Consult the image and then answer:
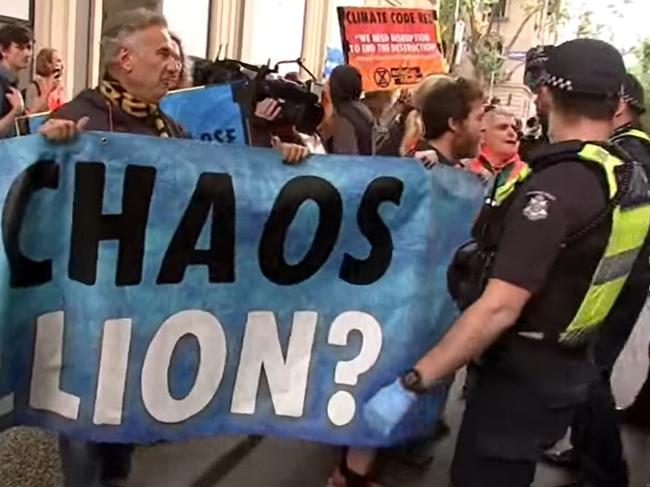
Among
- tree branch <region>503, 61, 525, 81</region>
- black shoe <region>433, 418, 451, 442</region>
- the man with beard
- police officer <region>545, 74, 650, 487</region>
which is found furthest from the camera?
tree branch <region>503, 61, 525, 81</region>

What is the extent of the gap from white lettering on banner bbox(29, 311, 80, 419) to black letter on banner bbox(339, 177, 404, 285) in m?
0.99

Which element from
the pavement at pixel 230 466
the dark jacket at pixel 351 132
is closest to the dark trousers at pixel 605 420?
the pavement at pixel 230 466

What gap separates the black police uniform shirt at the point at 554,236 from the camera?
258 cm

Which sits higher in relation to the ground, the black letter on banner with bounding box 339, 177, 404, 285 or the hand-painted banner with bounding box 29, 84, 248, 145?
the hand-painted banner with bounding box 29, 84, 248, 145

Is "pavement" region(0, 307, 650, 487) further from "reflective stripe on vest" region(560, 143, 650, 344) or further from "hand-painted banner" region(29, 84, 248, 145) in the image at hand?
"reflective stripe on vest" region(560, 143, 650, 344)

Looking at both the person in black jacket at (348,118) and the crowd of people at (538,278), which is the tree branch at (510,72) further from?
the crowd of people at (538,278)

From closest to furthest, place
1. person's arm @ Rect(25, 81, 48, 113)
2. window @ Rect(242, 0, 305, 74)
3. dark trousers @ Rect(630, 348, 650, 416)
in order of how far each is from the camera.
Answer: dark trousers @ Rect(630, 348, 650, 416) → person's arm @ Rect(25, 81, 48, 113) → window @ Rect(242, 0, 305, 74)

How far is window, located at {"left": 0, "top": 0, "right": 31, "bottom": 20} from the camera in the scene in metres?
9.03

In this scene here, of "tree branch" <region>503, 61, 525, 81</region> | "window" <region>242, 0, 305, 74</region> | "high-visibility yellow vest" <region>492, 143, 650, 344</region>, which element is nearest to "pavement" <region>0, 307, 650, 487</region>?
"high-visibility yellow vest" <region>492, 143, 650, 344</region>

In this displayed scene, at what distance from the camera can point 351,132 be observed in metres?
6.86

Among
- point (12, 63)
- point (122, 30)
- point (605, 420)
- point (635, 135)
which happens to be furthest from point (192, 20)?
point (605, 420)

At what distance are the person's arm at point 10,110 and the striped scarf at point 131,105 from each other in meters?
1.87

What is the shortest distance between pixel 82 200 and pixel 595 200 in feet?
5.23

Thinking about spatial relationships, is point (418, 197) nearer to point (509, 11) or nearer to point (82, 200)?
point (82, 200)
